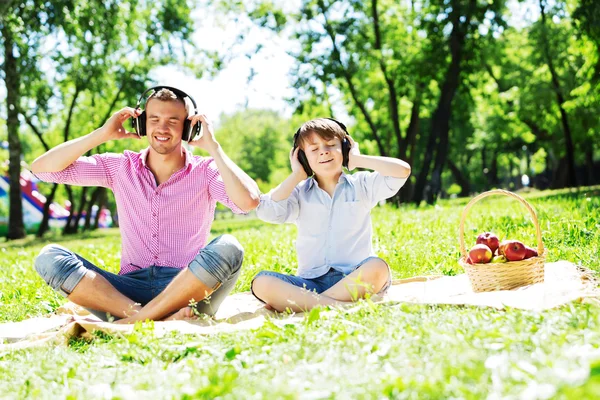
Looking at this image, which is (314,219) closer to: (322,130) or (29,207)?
(322,130)

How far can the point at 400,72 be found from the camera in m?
19.3

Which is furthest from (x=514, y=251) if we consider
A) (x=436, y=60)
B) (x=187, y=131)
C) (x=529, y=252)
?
(x=436, y=60)

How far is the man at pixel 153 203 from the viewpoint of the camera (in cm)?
423

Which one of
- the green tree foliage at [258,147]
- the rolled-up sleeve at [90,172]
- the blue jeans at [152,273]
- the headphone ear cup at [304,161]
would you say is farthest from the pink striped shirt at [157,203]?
the green tree foliage at [258,147]

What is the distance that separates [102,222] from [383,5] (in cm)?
3507

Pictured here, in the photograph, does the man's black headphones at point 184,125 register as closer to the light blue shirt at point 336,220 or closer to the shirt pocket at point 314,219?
the light blue shirt at point 336,220

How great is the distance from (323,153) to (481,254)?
132 cm

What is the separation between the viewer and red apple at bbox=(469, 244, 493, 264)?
4.62m

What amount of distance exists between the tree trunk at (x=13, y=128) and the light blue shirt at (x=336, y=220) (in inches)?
621

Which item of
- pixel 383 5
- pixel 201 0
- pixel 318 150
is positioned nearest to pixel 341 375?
pixel 318 150

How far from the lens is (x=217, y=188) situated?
452 centimetres

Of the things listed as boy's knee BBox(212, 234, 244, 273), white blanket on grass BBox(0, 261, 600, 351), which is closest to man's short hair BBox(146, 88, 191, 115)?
boy's knee BBox(212, 234, 244, 273)

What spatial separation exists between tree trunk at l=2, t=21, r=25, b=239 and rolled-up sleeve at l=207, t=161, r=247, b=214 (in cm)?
1552

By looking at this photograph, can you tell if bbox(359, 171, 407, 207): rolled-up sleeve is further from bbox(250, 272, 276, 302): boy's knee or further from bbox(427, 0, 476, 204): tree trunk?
bbox(427, 0, 476, 204): tree trunk
